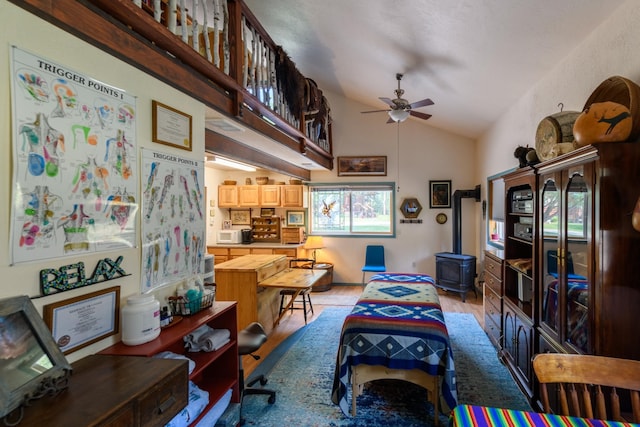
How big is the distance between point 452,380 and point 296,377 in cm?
143

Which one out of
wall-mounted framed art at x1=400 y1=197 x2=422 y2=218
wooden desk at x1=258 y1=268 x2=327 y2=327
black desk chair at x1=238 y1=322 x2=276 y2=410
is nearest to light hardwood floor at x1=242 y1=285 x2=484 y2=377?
wooden desk at x1=258 y1=268 x2=327 y2=327

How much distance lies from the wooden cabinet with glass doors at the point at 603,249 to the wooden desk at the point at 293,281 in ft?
7.85

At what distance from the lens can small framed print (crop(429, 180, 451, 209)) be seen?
6386 mm

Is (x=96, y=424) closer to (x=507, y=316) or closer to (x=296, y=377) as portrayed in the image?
(x=296, y=377)

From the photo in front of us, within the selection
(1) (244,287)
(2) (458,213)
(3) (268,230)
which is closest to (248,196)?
(3) (268,230)

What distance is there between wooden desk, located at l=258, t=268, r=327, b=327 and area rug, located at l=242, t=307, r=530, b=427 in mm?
641

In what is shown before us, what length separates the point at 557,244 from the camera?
2107 millimetres

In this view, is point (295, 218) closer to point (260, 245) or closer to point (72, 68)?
point (260, 245)

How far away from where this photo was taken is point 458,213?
6090mm

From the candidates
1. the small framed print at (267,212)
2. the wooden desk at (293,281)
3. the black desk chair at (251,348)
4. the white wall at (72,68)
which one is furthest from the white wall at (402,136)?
the wooden desk at (293,281)

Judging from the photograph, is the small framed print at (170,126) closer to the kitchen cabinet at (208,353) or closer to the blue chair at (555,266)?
the kitchen cabinet at (208,353)

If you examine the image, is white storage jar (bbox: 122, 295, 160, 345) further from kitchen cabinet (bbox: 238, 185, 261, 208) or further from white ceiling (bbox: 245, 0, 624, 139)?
kitchen cabinet (bbox: 238, 185, 261, 208)

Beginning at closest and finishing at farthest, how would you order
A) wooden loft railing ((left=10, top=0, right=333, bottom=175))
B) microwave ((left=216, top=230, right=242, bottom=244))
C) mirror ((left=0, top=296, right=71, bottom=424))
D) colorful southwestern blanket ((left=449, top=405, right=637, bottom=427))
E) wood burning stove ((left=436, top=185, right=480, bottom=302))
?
mirror ((left=0, top=296, right=71, bottom=424)) → colorful southwestern blanket ((left=449, top=405, right=637, bottom=427)) → wooden loft railing ((left=10, top=0, right=333, bottom=175)) → wood burning stove ((left=436, top=185, right=480, bottom=302)) → microwave ((left=216, top=230, right=242, bottom=244))

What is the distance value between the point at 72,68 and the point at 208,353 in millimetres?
1695
